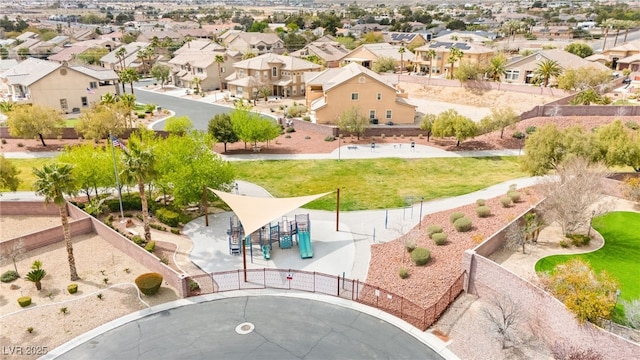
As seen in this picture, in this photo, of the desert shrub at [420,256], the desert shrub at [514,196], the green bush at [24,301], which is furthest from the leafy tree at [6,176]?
the desert shrub at [514,196]

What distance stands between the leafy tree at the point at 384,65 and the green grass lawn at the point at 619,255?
66772 mm

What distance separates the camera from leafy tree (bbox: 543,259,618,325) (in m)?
19.5

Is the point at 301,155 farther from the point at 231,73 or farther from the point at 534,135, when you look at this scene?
the point at 231,73

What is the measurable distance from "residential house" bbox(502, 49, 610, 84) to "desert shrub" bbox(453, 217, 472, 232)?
177 feet

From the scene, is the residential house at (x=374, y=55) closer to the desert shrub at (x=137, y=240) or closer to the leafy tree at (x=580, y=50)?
the leafy tree at (x=580, y=50)

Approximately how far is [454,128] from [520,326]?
108ft

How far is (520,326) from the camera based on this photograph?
2255 cm

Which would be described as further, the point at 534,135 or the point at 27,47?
the point at 27,47

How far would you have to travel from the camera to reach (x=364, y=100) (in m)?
63.3

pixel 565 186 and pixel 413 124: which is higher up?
→ pixel 565 186

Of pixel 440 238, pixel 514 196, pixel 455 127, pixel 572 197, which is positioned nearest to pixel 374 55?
pixel 455 127

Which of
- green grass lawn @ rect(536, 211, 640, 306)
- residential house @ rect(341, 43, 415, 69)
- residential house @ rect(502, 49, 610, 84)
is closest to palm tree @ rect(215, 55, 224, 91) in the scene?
residential house @ rect(341, 43, 415, 69)

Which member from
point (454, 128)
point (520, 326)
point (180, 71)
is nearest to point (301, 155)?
point (454, 128)

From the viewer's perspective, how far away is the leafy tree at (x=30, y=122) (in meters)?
51.5
